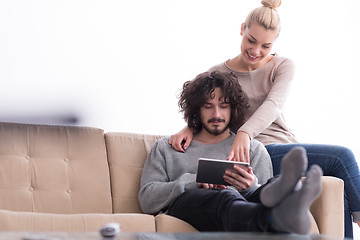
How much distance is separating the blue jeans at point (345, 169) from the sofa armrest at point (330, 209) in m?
0.11

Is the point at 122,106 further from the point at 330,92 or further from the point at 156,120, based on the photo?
the point at 330,92

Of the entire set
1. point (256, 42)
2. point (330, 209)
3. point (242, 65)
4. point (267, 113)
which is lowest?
point (330, 209)

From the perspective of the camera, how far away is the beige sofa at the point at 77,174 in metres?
2.26

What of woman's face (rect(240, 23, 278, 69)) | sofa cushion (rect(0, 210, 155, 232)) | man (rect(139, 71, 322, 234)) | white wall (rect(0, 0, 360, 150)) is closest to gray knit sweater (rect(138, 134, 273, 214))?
man (rect(139, 71, 322, 234))

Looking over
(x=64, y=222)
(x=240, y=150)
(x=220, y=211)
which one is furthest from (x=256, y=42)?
(x=64, y=222)

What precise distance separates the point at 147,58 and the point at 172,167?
3.08ft

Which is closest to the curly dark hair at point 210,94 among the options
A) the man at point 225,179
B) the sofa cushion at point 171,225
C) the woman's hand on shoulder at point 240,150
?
the man at point 225,179

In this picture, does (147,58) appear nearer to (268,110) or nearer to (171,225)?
(268,110)

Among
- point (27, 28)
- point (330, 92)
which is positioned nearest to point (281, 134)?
point (330, 92)

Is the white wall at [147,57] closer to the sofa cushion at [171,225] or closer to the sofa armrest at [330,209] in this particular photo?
the sofa cushion at [171,225]

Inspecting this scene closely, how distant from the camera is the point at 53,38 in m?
2.88

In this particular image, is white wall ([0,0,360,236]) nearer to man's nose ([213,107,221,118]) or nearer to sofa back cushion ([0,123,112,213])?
sofa back cushion ([0,123,112,213])

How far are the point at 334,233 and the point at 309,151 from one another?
1.34ft

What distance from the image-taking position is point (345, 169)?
7.79 ft
